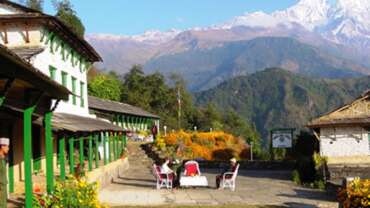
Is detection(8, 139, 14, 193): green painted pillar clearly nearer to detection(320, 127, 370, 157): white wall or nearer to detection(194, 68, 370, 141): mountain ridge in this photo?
detection(320, 127, 370, 157): white wall

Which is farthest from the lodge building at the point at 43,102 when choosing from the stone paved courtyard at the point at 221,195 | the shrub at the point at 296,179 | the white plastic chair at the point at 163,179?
the shrub at the point at 296,179

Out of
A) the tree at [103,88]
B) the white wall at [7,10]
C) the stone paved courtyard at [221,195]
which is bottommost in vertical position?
the stone paved courtyard at [221,195]

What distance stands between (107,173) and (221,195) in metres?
5.76

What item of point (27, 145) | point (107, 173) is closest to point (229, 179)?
point (107, 173)

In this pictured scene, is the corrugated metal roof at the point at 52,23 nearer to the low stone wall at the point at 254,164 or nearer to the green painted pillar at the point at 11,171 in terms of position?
the green painted pillar at the point at 11,171

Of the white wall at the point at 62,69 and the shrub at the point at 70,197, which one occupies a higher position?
the white wall at the point at 62,69

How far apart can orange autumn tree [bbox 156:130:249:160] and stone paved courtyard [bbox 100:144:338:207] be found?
47.6ft

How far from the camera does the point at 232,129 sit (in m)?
93.6

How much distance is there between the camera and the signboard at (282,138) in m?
31.6

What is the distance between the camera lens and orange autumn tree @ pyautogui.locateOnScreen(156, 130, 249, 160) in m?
40.6

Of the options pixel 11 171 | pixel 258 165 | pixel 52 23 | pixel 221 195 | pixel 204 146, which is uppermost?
pixel 52 23

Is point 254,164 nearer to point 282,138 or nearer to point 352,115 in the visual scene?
point 282,138

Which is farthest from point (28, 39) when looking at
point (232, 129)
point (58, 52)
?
point (232, 129)

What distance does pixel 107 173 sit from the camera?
23.3 meters
